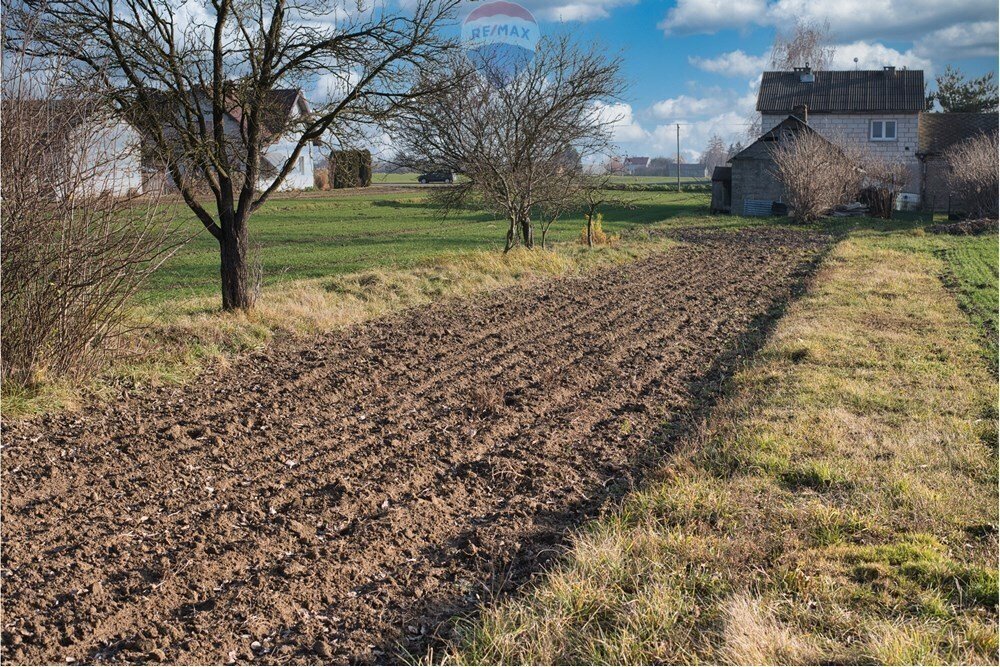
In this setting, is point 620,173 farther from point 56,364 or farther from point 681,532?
point 681,532

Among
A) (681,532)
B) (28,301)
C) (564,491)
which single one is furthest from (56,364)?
(681,532)

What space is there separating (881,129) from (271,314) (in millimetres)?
51001

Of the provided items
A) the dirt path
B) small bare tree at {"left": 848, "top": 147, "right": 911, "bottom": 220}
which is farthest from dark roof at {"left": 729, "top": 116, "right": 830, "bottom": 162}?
the dirt path

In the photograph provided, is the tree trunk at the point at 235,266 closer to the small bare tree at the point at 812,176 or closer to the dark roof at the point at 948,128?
the small bare tree at the point at 812,176

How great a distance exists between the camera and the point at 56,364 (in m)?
8.60

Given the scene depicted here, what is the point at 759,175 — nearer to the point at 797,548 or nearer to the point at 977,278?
the point at 977,278

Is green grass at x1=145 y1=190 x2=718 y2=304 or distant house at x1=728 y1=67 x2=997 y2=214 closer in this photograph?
green grass at x1=145 y1=190 x2=718 y2=304

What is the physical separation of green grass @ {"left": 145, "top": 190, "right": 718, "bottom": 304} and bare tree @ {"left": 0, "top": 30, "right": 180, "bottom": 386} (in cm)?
102

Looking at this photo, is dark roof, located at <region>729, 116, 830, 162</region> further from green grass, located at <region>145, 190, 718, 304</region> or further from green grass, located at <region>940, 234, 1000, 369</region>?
green grass, located at <region>940, 234, 1000, 369</region>

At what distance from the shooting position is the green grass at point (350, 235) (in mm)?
19812

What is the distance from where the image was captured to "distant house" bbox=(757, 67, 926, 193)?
52.8m

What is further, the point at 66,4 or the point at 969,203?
the point at 969,203

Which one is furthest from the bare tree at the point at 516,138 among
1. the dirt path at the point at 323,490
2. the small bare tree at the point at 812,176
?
the small bare tree at the point at 812,176

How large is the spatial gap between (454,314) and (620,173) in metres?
12.6
